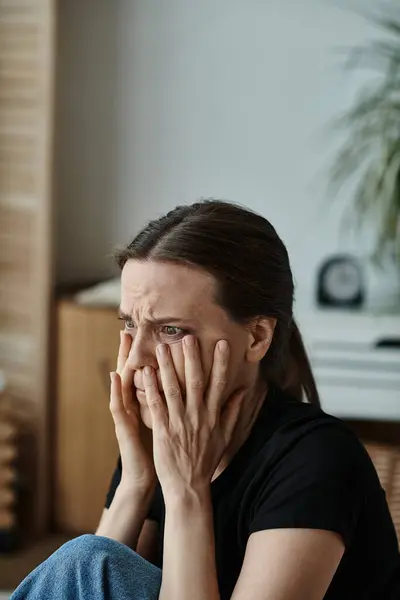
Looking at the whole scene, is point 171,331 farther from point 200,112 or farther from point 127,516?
point 200,112

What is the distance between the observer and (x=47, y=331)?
3.20 meters

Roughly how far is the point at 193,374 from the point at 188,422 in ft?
0.27

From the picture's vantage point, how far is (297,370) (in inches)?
65.2

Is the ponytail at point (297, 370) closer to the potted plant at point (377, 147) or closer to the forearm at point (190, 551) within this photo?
the forearm at point (190, 551)

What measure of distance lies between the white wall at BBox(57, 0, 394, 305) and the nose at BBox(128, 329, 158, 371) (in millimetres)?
2023

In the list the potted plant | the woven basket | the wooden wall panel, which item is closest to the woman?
the woven basket

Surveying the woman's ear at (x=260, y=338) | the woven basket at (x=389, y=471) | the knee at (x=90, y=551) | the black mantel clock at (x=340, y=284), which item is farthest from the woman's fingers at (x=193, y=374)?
the black mantel clock at (x=340, y=284)

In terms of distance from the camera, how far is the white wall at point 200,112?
3.48 metres

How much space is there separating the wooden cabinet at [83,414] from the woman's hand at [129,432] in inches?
58.4

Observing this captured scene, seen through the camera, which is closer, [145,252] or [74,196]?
[145,252]

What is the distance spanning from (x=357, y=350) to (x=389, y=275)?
0.48 meters

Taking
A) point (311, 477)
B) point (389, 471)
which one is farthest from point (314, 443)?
point (389, 471)

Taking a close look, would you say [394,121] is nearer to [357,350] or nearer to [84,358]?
[357,350]

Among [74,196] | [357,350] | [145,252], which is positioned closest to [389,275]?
[357,350]
